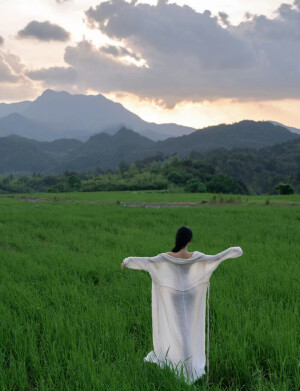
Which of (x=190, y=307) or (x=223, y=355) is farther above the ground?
(x=190, y=307)

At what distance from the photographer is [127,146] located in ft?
539

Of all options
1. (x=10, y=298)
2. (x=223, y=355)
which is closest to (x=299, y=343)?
(x=223, y=355)

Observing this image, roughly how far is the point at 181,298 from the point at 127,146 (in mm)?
163908

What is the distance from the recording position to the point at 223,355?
115 inches

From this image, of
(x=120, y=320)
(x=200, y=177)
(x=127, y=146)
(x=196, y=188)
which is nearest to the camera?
(x=120, y=320)

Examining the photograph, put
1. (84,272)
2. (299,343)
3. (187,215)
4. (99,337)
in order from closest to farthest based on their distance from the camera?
(299,343) → (99,337) → (84,272) → (187,215)

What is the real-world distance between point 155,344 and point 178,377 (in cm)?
35

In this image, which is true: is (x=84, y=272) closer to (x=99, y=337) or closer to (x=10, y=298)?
(x=10, y=298)

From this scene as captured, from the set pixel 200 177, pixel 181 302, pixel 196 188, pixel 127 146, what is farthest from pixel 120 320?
pixel 127 146

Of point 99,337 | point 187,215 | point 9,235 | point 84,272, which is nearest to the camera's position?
point 99,337

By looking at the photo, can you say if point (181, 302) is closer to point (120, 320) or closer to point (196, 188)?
point (120, 320)

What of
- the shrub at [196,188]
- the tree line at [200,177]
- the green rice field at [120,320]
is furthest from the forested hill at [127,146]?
the green rice field at [120,320]

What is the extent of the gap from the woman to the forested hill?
126m

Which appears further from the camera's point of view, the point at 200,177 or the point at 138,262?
the point at 200,177
